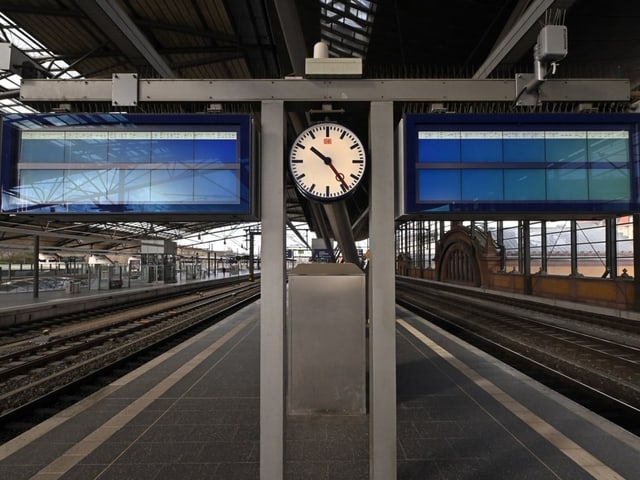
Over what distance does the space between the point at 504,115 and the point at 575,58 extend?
56.8 feet

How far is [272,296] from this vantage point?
2.79m

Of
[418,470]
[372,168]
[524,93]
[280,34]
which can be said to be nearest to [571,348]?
[418,470]

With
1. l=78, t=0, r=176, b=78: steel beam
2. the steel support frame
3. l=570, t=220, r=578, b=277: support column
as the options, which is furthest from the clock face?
l=570, t=220, r=578, b=277: support column

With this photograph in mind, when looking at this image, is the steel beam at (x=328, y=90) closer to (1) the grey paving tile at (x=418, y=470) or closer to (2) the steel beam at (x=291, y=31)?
(1) the grey paving tile at (x=418, y=470)

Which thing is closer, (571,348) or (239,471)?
(239,471)

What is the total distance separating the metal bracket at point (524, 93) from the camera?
2.83m

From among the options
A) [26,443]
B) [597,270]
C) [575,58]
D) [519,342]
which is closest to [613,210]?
[26,443]

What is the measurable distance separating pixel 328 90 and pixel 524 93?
4.87 ft

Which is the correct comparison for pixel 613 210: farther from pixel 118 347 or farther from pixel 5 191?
pixel 118 347

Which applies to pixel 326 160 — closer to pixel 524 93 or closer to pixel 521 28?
pixel 524 93

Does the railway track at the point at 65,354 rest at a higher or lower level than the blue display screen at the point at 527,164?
lower

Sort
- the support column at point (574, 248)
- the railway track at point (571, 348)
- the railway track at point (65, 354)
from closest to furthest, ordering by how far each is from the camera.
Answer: the railway track at point (65, 354)
the railway track at point (571, 348)
the support column at point (574, 248)

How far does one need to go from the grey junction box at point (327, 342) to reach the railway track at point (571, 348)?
445 cm

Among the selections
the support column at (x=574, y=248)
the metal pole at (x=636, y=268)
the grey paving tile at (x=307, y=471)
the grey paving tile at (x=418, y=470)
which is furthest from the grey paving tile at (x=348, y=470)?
the support column at (x=574, y=248)
